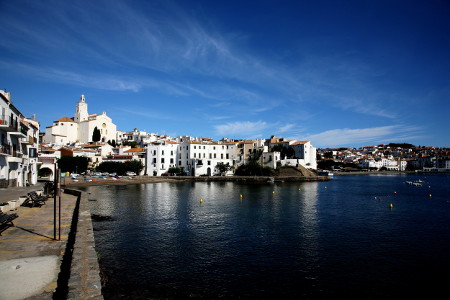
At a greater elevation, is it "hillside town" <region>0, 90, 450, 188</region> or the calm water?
"hillside town" <region>0, 90, 450, 188</region>

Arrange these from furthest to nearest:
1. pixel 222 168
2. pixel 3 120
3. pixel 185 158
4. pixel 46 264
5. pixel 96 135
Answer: pixel 96 135
pixel 222 168
pixel 185 158
pixel 3 120
pixel 46 264

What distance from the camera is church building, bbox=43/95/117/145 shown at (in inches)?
4016

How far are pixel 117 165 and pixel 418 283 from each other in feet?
236

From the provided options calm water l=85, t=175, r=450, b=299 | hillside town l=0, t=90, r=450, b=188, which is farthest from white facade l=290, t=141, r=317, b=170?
calm water l=85, t=175, r=450, b=299

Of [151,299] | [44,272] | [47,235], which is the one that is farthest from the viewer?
[47,235]

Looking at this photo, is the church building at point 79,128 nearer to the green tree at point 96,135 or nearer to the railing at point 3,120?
the green tree at point 96,135

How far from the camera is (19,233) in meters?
12.9

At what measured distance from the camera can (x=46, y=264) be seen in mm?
9570

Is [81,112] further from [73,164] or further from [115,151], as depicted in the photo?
[73,164]

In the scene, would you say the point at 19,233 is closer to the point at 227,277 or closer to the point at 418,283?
the point at 227,277

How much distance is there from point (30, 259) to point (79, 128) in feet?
362

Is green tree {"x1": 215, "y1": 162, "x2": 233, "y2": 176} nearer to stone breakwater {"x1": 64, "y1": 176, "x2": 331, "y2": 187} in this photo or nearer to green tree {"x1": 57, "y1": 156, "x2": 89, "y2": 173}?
stone breakwater {"x1": 64, "y1": 176, "x2": 331, "y2": 187}

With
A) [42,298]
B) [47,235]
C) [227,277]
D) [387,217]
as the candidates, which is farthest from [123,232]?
[387,217]

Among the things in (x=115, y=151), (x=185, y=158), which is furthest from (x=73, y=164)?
(x=185, y=158)
